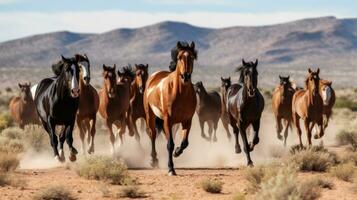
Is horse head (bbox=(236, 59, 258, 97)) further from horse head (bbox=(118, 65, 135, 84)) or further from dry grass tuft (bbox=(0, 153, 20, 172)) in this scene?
horse head (bbox=(118, 65, 135, 84))

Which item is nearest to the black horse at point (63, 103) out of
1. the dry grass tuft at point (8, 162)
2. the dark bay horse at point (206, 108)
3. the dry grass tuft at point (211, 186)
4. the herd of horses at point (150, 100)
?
the herd of horses at point (150, 100)

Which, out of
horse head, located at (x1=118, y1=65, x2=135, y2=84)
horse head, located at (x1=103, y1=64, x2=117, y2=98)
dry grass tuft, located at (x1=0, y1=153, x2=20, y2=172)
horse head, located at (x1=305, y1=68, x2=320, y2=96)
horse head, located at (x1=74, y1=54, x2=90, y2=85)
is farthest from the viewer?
horse head, located at (x1=118, y1=65, x2=135, y2=84)

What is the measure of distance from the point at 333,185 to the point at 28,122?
16188 mm

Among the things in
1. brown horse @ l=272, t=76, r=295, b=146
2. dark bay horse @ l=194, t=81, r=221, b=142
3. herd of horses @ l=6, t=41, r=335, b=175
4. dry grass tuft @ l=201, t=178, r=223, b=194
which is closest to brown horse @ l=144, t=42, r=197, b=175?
herd of horses @ l=6, t=41, r=335, b=175

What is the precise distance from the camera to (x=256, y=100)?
Answer: 674 inches

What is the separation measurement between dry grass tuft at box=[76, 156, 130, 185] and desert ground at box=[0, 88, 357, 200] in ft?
0.49

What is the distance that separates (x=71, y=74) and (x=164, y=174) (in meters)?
2.95

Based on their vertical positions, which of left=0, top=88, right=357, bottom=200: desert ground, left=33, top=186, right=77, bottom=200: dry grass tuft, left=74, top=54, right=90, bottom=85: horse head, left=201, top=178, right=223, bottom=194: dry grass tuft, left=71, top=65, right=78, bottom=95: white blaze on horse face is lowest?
left=0, top=88, right=357, bottom=200: desert ground

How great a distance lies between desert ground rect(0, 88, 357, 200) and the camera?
12438 mm

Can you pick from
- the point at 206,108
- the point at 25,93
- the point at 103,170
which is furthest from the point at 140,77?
the point at 103,170

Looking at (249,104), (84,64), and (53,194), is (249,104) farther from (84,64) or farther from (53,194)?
(53,194)

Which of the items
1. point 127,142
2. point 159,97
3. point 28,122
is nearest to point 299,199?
point 159,97

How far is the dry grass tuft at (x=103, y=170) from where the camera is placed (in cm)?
1390

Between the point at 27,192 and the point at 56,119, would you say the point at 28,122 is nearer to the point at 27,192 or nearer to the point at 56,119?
the point at 56,119
